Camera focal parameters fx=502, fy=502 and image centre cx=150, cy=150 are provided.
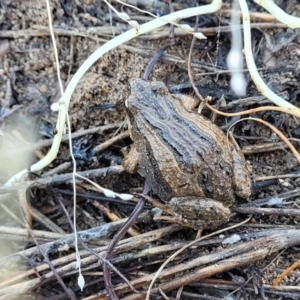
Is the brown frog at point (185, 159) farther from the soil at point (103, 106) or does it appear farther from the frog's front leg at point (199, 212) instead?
the soil at point (103, 106)

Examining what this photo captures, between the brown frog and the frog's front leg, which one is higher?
the brown frog

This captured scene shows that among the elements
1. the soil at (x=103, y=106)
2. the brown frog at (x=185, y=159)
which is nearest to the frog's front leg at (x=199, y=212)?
the brown frog at (x=185, y=159)

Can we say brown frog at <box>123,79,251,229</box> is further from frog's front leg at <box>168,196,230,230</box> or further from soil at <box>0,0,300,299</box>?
soil at <box>0,0,300,299</box>

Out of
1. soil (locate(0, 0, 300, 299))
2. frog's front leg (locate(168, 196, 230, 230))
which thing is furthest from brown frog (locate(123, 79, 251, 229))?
soil (locate(0, 0, 300, 299))

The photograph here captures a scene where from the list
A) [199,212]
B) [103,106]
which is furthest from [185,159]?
[103,106]

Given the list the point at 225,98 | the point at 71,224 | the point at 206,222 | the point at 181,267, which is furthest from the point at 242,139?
the point at 71,224

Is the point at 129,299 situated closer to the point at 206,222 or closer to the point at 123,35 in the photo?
the point at 206,222
